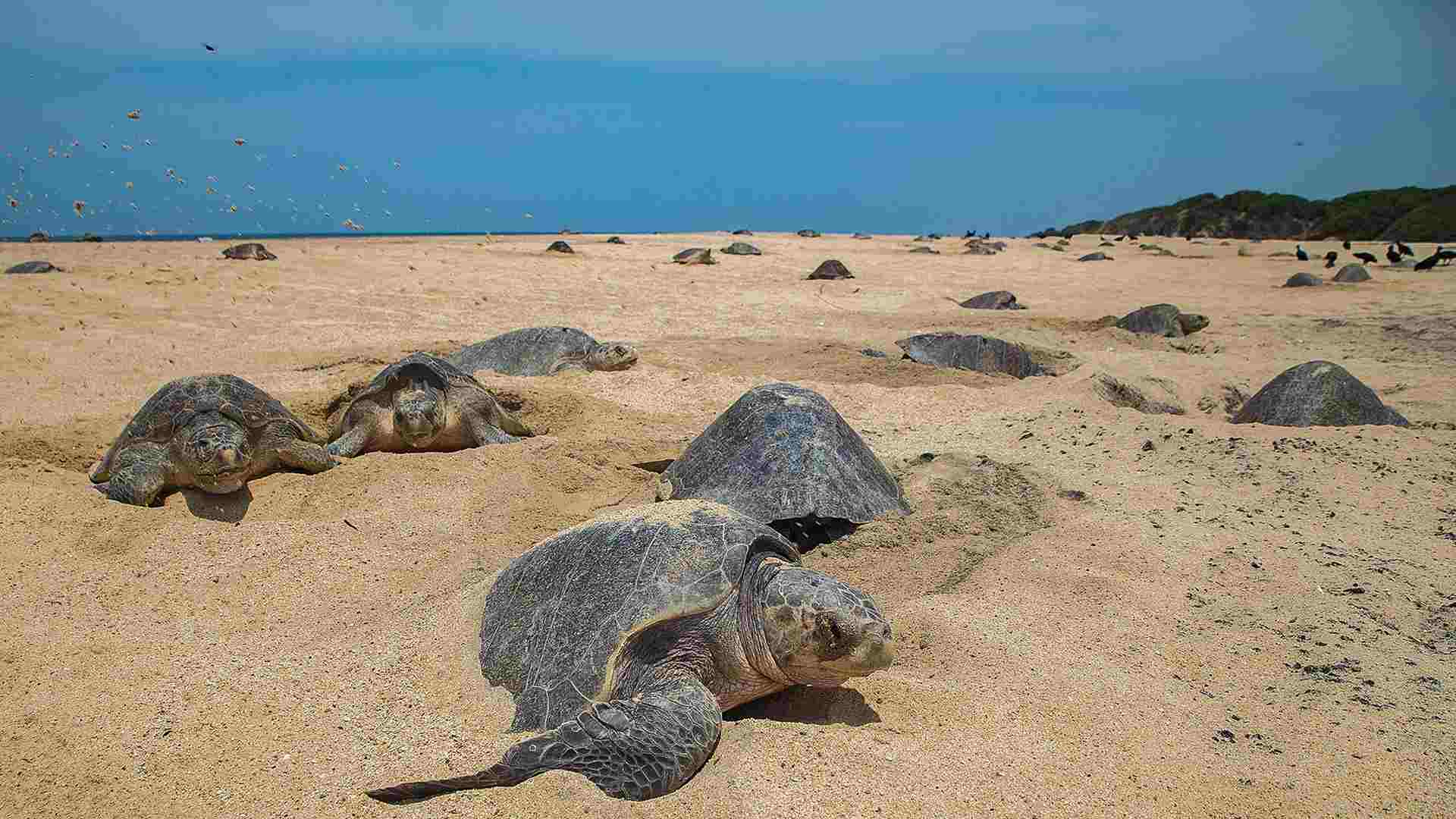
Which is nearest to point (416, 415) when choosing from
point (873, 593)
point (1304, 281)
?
point (873, 593)

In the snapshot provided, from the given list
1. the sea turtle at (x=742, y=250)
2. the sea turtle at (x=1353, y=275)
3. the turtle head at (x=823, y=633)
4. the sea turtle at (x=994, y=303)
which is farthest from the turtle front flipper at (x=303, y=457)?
the sea turtle at (x=742, y=250)

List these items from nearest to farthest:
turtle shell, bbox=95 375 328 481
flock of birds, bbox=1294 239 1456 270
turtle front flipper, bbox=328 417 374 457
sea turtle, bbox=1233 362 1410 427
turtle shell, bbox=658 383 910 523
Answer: turtle shell, bbox=658 383 910 523 → turtle shell, bbox=95 375 328 481 → turtle front flipper, bbox=328 417 374 457 → sea turtle, bbox=1233 362 1410 427 → flock of birds, bbox=1294 239 1456 270

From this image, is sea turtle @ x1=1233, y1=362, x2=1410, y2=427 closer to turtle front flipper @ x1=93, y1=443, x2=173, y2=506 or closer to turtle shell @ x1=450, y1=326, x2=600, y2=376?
turtle shell @ x1=450, y1=326, x2=600, y2=376

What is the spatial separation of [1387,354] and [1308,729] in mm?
8304

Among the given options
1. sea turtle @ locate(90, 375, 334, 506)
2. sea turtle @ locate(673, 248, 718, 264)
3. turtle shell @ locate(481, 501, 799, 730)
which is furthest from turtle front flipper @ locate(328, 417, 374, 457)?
sea turtle @ locate(673, 248, 718, 264)

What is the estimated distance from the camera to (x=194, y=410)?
15.8 ft

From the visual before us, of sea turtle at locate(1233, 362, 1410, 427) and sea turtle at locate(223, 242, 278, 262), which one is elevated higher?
sea turtle at locate(223, 242, 278, 262)

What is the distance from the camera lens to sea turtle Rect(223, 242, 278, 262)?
54.0ft

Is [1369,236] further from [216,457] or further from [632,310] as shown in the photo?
[216,457]

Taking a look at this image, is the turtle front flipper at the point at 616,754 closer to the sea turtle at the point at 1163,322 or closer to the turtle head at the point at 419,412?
the turtle head at the point at 419,412

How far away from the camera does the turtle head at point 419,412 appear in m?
5.53

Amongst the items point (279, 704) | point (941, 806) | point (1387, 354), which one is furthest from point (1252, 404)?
point (279, 704)

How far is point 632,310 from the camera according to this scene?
12242 millimetres

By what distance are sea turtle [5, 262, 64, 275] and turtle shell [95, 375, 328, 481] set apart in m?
11.5
